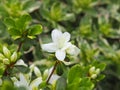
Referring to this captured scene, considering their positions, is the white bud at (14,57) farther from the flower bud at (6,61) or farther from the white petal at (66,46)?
the white petal at (66,46)

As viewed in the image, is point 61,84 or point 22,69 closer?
point 61,84

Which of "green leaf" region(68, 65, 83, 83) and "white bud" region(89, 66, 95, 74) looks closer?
"green leaf" region(68, 65, 83, 83)

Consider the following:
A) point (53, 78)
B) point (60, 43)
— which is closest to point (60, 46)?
point (60, 43)

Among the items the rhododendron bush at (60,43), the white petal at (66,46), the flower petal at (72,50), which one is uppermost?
the white petal at (66,46)

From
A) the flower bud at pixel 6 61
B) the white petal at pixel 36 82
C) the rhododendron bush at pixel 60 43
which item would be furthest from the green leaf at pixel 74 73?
the flower bud at pixel 6 61

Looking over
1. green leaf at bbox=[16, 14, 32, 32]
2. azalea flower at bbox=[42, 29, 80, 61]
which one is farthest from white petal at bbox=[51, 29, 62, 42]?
green leaf at bbox=[16, 14, 32, 32]

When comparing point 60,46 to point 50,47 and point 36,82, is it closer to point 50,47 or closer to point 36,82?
point 50,47

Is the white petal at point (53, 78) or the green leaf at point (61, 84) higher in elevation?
the green leaf at point (61, 84)

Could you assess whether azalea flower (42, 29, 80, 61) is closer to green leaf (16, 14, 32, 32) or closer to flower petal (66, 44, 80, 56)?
flower petal (66, 44, 80, 56)
